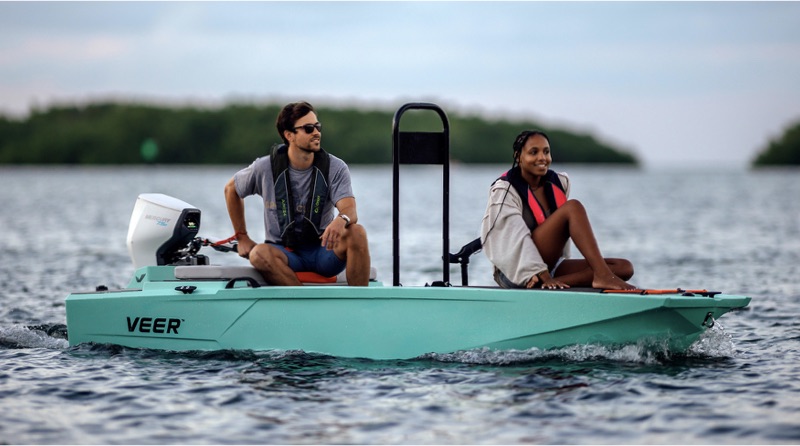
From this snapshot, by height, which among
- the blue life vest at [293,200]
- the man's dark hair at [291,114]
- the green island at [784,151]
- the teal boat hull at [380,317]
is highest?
the green island at [784,151]

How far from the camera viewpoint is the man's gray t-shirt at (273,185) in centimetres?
758

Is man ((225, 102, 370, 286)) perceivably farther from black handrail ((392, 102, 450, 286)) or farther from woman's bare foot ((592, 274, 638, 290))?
woman's bare foot ((592, 274, 638, 290))

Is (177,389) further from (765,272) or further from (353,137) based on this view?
(353,137)

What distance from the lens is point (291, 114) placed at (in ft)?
24.6

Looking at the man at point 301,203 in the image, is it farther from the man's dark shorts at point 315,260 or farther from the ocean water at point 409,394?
the ocean water at point 409,394

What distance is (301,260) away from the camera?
780 centimetres

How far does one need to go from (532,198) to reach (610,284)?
2.64 feet

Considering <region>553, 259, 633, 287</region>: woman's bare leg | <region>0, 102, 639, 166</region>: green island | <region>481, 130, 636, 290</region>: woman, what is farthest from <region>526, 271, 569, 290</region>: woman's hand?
<region>0, 102, 639, 166</region>: green island

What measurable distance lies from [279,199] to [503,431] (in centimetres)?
253

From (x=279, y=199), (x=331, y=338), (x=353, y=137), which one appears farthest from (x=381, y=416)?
(x=353, y=137)

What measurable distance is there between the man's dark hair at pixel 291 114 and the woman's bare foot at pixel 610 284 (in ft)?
7.68

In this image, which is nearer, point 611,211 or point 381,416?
point 381,416

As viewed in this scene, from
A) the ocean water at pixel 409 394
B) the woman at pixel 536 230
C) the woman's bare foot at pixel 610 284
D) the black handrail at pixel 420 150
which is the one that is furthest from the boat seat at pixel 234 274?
the woman's bare foot at pixel 610 284

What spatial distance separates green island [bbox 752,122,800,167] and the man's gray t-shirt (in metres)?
88.6
